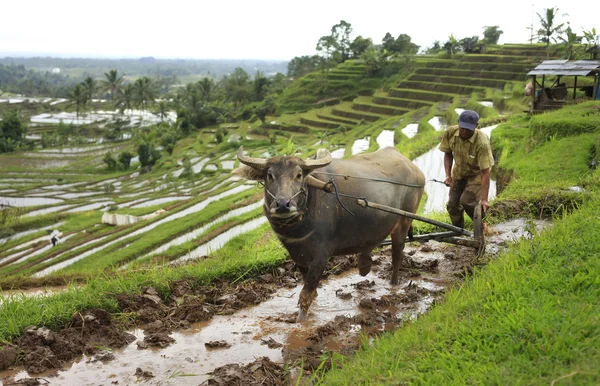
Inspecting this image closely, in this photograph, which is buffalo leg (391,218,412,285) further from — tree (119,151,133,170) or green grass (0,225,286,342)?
tree (119,151,133,170)

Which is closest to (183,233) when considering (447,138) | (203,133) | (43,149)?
(447,138)

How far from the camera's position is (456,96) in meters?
36.8

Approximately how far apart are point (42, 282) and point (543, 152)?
10.1m

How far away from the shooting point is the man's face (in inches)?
208

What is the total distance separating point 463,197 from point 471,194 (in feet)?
0.29

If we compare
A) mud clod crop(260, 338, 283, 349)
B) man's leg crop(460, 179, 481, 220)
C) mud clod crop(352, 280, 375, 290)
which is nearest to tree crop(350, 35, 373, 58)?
man's leg crop(460, 179, 481, 220)

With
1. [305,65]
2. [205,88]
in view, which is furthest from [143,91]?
[305,65]

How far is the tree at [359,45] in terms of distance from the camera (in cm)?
6494

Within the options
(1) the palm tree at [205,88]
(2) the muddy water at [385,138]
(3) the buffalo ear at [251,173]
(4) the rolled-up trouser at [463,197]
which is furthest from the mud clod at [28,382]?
(1) the palm tree at [205,88]

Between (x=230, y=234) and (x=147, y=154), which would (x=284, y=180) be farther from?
(x=147, y=154)

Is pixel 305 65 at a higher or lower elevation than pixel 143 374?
higher

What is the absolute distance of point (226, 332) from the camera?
451 cm

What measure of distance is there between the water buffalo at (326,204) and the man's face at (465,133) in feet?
2.00

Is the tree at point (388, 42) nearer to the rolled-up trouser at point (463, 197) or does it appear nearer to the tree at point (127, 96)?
the tree at point (127, 96)
